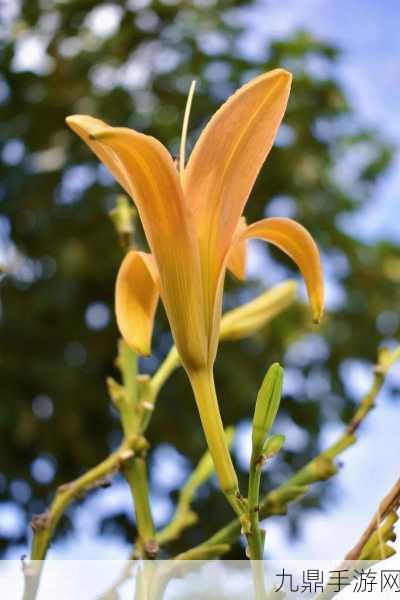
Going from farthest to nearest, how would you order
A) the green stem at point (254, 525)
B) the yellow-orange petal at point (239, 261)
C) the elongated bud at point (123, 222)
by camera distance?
the elongated bud at point (123, 222) < the yellow-orange petal at point (239, 261) < the green stem at point (254, 525)

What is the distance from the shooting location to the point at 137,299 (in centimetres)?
29

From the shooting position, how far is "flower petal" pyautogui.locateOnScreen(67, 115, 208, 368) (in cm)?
25

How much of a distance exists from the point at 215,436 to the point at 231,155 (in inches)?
3.4

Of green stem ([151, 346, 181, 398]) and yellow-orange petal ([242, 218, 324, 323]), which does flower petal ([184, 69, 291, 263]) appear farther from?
green stem ([151, 346, 181, 398])

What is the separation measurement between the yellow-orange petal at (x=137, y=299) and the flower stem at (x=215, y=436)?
2 cm

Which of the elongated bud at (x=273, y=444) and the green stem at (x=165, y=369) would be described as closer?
the elongated bud at (x=273, y=444)

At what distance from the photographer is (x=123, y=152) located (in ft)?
0.81

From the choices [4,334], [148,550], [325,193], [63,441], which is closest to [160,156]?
[148,550]

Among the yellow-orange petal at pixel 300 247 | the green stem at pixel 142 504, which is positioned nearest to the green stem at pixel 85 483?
the green stem at pixel 142 504

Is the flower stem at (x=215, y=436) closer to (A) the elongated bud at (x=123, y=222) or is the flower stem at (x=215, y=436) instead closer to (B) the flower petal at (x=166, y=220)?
(B) the flower petal at (x=166, y=220)

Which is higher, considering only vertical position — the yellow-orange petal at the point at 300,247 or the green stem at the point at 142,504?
the yellow-orange petal at the point at 300,247

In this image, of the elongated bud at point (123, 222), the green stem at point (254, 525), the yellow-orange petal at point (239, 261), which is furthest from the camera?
the elongated bud at point (123, 222)

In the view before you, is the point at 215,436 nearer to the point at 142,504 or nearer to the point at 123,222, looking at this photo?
the point at 142,504

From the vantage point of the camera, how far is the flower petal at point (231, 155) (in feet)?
0.84
